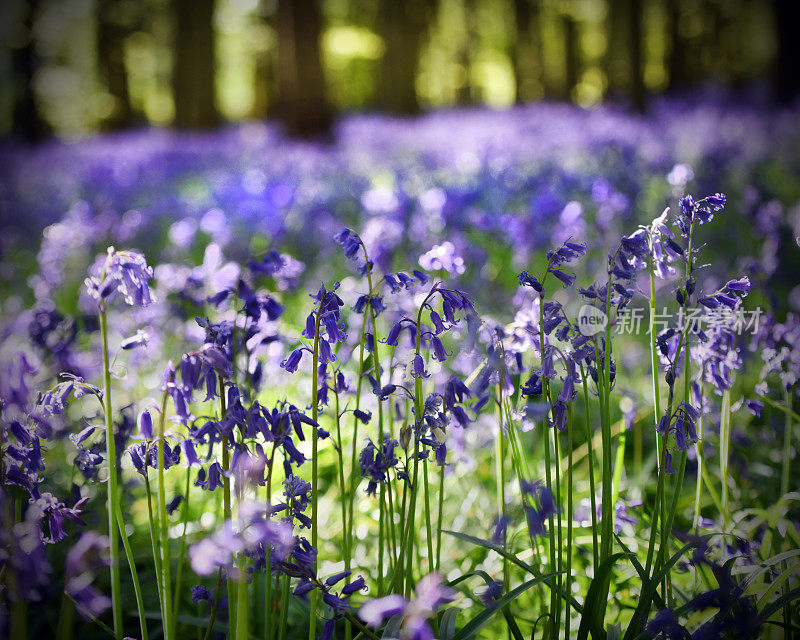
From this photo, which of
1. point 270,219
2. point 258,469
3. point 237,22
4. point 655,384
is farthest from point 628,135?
point 237,22

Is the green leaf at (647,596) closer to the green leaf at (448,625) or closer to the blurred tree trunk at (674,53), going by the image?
the green leaf at (448,625)

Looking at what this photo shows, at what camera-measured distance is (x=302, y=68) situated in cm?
823

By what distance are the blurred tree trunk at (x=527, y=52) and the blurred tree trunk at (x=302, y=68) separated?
39.6 ft

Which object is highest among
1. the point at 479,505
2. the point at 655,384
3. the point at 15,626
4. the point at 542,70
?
the point at 542,70

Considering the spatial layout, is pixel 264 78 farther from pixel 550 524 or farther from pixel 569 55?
pixel 550 524

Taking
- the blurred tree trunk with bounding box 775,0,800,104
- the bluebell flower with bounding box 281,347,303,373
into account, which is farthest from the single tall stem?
the blurred tree trunk with bounding box 775,0,800,104

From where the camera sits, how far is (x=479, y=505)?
2.17m

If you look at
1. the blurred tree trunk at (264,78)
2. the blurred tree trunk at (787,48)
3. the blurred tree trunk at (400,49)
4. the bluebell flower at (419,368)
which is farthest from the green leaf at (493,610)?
the blurred tree trunk at (264,78)

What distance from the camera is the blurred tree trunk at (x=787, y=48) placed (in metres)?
12.6

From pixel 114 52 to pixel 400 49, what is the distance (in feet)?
32.7

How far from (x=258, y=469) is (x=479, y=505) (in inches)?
49.9

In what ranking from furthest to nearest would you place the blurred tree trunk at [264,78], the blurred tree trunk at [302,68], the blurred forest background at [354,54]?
the blurred tree trunk at [264,78] < the blurred forest background at [354,54] < the blurred tree trunk at [302,68]

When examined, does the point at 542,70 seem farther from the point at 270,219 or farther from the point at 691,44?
the point at 270,219

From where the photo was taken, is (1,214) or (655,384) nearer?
(655,384)
